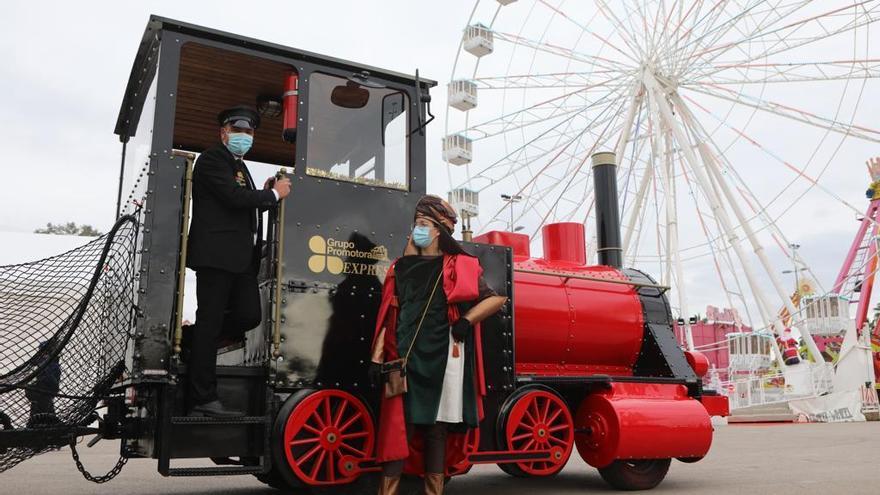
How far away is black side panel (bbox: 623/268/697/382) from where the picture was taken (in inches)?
255

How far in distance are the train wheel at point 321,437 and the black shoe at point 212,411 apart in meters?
0.29

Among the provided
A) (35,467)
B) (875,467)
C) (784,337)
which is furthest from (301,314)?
(784,337)

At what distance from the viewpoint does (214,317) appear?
13.7 feet

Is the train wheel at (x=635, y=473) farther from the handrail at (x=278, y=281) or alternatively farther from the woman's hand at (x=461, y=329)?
the handrail at (x=278, y=281)

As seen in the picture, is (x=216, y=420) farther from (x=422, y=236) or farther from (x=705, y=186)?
(x=705, y=186)

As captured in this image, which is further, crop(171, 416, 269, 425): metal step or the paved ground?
the paved ground

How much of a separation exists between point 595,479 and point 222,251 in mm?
4348

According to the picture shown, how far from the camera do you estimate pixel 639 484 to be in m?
6.02

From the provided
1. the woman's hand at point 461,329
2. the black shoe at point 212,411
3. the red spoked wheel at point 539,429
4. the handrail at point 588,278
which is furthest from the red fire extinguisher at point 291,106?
the red spoked wheel at point 539,429

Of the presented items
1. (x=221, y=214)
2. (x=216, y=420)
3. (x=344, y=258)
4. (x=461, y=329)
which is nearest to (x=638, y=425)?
(x=461, y=329)

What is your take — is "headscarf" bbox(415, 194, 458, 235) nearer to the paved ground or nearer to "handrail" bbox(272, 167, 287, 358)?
"handrail" bbox(272, 167, 287, 358)

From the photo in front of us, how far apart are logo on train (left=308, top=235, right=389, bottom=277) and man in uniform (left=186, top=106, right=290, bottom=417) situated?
0.37 metres

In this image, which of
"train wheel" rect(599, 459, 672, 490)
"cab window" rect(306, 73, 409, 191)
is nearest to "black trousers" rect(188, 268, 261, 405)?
"cab window" rect(306, 73, 409, 191)

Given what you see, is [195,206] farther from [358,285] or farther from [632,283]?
[632,283]
